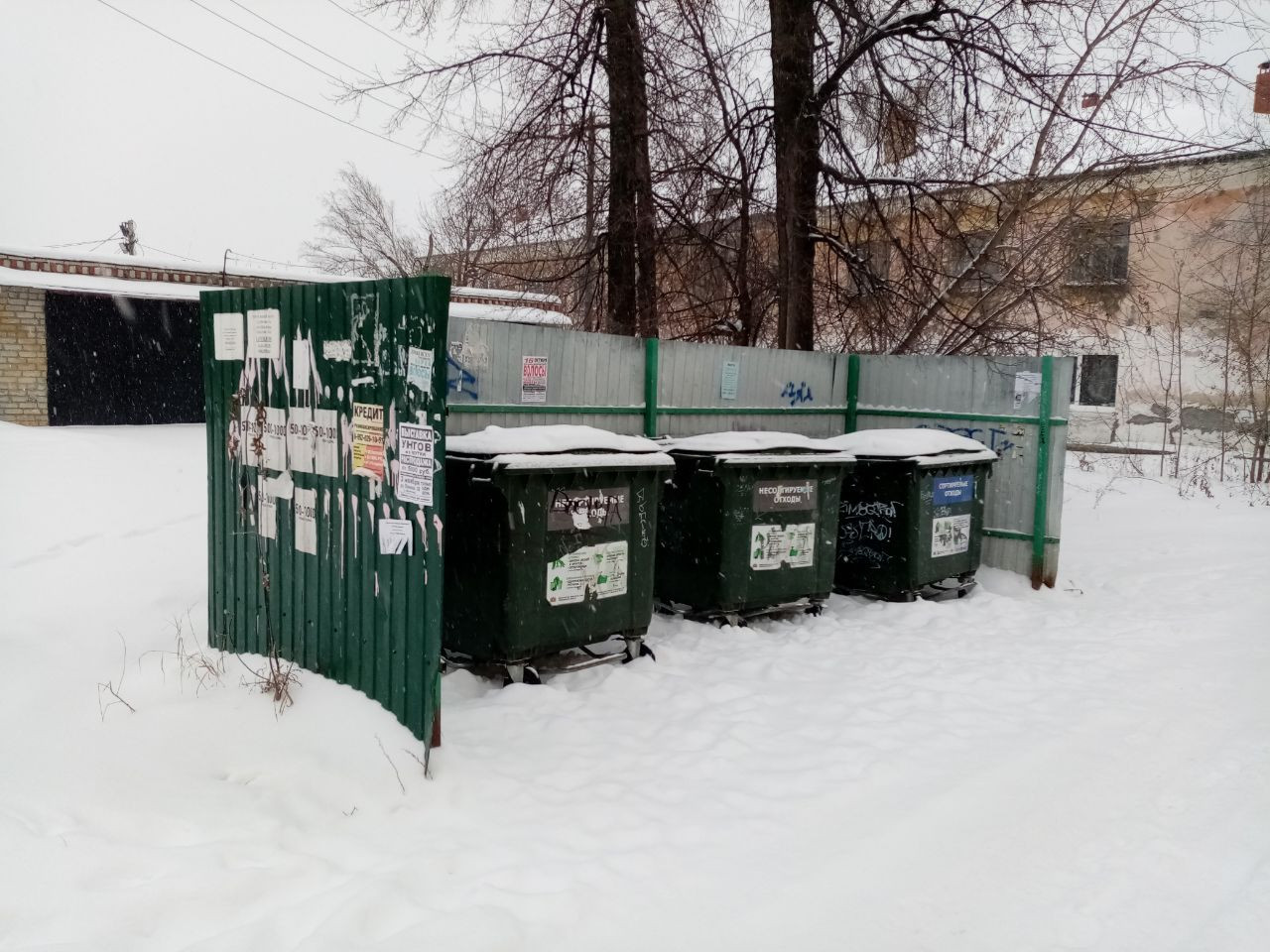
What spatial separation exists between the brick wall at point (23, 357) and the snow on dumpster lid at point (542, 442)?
36.3 feet

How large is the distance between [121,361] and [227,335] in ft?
35.3

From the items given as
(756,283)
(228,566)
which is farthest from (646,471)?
(756,283)

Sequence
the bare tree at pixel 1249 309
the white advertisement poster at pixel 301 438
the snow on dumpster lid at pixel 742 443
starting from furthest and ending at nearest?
the bare tree at pixel 1249 309 < the snow on dumpster lid at pixel 742 443 < the white advertisement poster at pixel 301 438

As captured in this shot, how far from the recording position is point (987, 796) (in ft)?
12.6

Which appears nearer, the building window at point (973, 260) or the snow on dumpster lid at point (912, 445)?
the snow on dumpster lid at point (912, 445)

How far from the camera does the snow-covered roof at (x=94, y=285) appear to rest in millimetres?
12688

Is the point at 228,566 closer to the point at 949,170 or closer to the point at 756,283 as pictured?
the point at 756,283

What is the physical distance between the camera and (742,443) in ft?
20.8

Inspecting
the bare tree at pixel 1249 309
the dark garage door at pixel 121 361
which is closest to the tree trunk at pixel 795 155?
the bare tree at pixel 1249 309

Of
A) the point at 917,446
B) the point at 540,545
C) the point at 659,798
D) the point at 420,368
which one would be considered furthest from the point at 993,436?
the point at 420,368

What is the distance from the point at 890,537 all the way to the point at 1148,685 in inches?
89.5

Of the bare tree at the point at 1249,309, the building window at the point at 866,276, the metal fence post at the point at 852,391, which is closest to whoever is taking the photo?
the metal fence post at the point at 852,391

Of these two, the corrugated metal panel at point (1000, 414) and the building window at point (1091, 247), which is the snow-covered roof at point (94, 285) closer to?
the corrugated metal panel at point (1000, 414)

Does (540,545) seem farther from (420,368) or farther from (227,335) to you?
(227,335)
